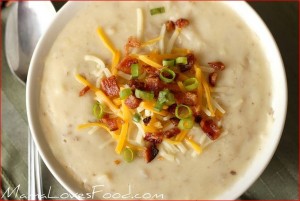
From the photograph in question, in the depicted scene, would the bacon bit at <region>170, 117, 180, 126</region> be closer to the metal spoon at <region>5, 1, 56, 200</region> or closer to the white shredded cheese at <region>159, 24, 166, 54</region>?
the white shredded cheese at <region>159, 24, 166, 54</region>

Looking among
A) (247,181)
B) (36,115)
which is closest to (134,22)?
(36,115)

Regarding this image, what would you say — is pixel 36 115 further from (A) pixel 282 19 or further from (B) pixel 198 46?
(A) pixel 282 19

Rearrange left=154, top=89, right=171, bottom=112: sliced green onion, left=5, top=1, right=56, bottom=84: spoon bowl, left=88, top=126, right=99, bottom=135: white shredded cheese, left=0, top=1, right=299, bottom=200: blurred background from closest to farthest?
1. left=154, top=89, right=171, bottom=112: sliced green onion
2. left=88, top=126, right=99, bottom=135: white shredded cheese
3. left=0, top=1, right=299, bottom=200: blurred background
4. left=5, top=1, right=56, bottom=84: spoon bowl

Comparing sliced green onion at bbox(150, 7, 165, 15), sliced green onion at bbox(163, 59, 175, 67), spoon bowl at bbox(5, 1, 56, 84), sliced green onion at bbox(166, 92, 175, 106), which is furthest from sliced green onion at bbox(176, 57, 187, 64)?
spoon bowl at bbox(5, 1, 56, 84)

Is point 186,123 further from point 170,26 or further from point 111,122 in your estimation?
point 170,26

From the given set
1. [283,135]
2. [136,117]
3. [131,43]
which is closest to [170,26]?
[131,43]

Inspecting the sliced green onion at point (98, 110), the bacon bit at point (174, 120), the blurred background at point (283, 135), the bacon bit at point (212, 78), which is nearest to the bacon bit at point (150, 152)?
the bacon bit at point (174, 120)

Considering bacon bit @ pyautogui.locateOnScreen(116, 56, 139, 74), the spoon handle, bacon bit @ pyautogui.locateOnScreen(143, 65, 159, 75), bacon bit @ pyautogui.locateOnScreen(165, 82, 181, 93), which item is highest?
bacon bit @ pyautogui.locateOnScreen(116, 56, 139, 74)
